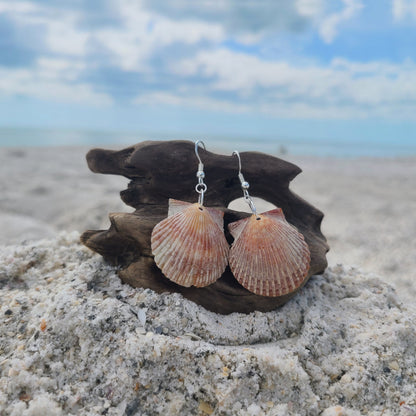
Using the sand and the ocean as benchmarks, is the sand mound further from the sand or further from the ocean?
the ocean

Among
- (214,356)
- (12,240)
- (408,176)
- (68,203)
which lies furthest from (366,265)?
(408,176)

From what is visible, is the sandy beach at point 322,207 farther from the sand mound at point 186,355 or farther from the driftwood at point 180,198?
the sand mound at point 186,355

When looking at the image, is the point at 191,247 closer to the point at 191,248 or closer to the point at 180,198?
the point at 191,248

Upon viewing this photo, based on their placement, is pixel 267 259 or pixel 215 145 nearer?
pixel 267 259

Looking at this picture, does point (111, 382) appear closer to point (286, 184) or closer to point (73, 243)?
point (73, 243)

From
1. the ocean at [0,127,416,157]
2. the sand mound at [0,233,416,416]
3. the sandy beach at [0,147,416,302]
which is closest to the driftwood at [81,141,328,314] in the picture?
the sand mound at [0,233,416,416]

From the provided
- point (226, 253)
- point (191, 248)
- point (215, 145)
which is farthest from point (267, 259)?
point (215, 145)

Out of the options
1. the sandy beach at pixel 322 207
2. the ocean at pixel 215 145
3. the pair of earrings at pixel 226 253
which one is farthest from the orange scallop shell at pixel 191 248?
the ocean at pixel 215 145
